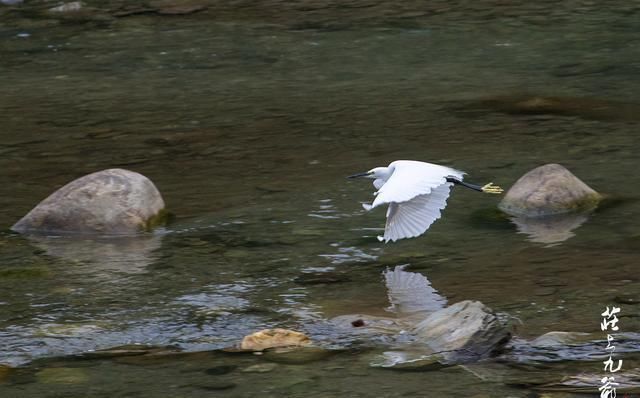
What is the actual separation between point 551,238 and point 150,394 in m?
2.45

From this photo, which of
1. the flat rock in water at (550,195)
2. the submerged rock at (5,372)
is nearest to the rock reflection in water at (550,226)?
the flat rock in water at (550,195)

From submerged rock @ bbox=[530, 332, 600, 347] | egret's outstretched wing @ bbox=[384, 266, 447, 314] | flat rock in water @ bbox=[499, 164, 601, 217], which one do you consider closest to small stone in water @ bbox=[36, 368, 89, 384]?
egret's outstretched wing @ bbox=[384, 266, 447, 314]

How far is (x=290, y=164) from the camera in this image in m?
7.91

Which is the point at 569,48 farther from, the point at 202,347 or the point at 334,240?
the point at 202,347

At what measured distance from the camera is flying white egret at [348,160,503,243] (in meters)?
5.36

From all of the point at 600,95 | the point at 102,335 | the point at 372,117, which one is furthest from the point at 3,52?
the point at 102,335

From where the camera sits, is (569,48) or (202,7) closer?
(569,48)

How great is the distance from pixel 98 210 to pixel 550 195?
2.27 meters

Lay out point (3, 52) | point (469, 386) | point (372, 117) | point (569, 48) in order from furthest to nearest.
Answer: point (3, 52) < point (569, 48) < point (372, 117) < point (469, 386)

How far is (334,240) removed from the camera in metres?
6.29

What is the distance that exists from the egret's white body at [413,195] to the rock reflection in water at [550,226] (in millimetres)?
541

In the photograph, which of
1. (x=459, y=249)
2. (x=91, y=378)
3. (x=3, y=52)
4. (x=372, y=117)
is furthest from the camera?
(x=3, y=52)

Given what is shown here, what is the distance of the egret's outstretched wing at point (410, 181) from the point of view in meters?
5.28

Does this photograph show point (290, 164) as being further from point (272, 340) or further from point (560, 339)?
point (560, 339)
